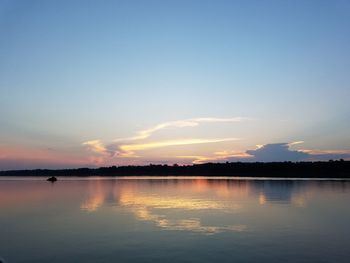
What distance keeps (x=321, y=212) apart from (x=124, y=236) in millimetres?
23683

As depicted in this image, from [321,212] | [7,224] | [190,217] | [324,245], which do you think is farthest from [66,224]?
[321,212]

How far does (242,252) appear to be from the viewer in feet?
75.3

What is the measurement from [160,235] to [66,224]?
1068cm

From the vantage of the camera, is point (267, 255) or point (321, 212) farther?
point (321, 212)

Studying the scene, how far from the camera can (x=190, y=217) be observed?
126 feet

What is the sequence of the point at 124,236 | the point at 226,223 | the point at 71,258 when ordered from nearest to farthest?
the point at 71,258 → the point at 124,236 → the point at 226,223

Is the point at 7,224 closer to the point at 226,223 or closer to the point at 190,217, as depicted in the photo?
the point at 190,217

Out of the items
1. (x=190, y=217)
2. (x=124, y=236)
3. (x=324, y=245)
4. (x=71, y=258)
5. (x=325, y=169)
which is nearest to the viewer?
(x=71, y=258)

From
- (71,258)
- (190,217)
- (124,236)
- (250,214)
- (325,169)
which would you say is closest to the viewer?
(71,258)

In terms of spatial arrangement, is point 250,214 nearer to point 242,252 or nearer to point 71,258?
point 242,252

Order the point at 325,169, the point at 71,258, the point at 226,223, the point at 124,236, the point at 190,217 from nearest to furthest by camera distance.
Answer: the point at 71,258 < the point at 124,236 < the point at 226,223 < the point at 190,217 < the point at 325,169

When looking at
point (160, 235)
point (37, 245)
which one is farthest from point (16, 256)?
point (160, 235)

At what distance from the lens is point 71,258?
2175 cm

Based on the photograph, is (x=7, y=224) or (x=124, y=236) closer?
(x=124, y=236)
